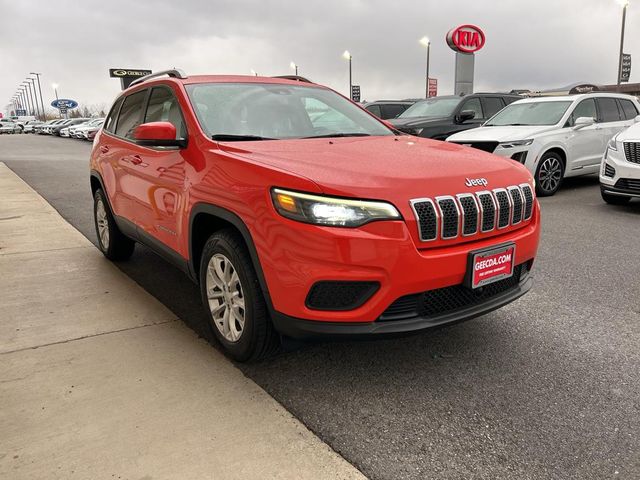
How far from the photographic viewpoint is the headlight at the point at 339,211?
2.34 m

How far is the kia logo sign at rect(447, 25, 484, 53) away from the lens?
72.2 ft

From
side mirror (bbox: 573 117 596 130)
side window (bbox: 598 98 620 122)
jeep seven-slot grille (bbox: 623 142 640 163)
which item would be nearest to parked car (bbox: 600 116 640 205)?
jeep seven-slot grille (bbox: 623 142 640 163)

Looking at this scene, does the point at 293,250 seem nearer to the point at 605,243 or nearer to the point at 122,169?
the point at 122,169

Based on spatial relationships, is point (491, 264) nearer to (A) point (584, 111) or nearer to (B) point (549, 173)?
(B) point (549, 173)

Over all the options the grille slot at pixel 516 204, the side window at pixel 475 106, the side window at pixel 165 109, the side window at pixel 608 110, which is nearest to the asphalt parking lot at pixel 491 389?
the grille slot at pixel 516 204

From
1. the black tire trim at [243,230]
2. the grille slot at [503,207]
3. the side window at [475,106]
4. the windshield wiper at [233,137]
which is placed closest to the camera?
the black tire trim at [243,230]

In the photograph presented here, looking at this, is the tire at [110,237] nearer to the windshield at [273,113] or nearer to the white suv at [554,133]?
the windshield at [273,113]

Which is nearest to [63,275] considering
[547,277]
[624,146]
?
[547,277]

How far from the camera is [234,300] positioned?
2861 mm

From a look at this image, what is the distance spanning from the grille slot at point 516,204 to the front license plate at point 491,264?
7.4 inches

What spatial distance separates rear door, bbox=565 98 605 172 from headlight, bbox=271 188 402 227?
764 cm

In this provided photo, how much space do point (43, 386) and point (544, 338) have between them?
117 inches

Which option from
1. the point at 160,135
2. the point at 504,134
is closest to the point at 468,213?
the point at 160,135

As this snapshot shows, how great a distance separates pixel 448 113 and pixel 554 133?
3294 mm
